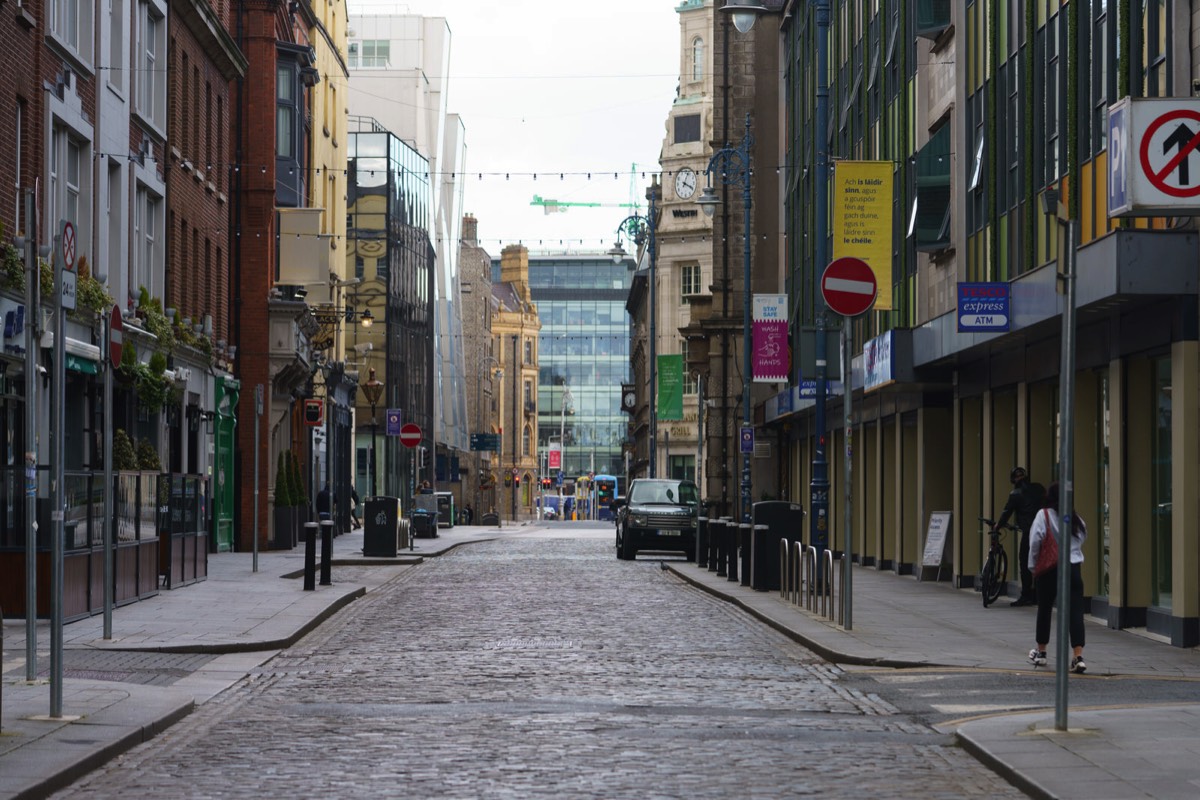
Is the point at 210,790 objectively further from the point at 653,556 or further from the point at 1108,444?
the point at 653,556

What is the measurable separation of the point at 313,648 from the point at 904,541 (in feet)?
59.7

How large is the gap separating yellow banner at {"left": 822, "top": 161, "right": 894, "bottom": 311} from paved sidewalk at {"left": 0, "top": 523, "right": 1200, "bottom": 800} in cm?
487

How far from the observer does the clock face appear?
9391 centimetres

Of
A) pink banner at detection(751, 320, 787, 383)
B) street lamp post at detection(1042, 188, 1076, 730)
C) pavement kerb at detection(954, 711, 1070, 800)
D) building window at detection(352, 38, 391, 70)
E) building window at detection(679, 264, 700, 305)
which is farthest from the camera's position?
building window at detection(352, 38, 391, 70)

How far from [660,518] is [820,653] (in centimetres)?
2489

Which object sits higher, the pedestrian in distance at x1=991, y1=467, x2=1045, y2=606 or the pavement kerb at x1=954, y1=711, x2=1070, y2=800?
the pedestrian in distance at x1=991, y1=467, x2=1045, y2=606

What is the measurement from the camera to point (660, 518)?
43094 millimetres

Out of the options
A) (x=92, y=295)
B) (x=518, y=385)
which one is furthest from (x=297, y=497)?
(x=518, y=385)

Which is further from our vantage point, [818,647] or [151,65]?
[151,65]

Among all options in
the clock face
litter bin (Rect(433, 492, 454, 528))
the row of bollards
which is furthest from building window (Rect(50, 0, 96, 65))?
the clock face

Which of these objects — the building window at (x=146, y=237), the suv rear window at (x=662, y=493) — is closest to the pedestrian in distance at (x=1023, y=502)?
the building window at (x=146, y=237)

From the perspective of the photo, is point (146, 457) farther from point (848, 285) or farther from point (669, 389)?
point (669, 389)

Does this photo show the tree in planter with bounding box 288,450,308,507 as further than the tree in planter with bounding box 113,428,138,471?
Yes

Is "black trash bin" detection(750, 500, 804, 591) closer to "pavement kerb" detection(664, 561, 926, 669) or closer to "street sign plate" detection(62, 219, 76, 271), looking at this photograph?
"pavement kerb" detection(664, 561, 926, 669)
